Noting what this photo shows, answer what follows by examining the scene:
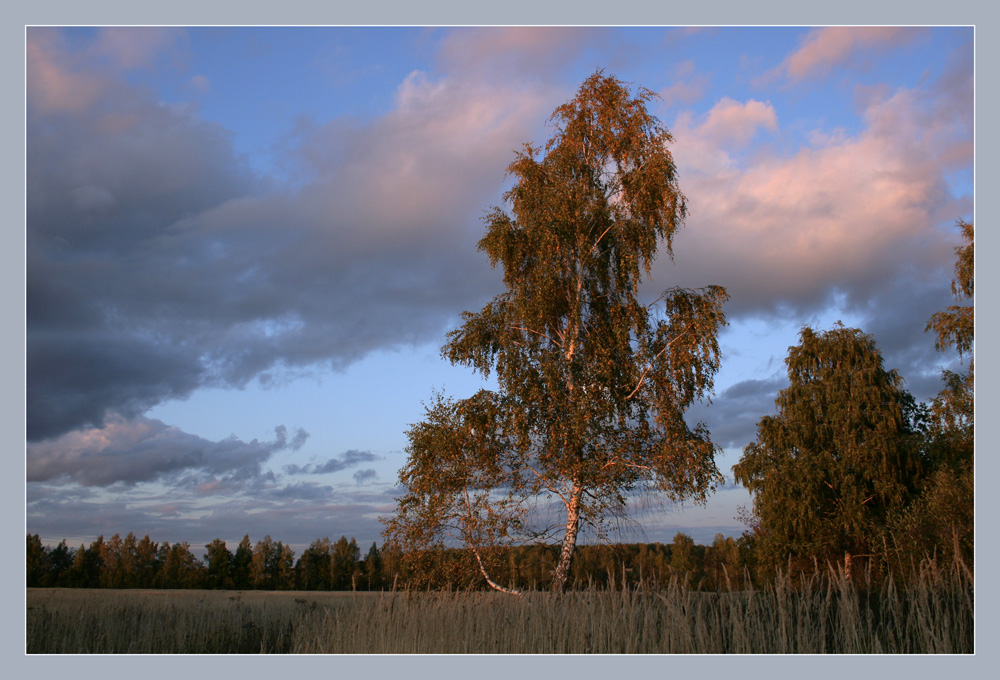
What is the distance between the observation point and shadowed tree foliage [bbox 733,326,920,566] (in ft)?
68.7

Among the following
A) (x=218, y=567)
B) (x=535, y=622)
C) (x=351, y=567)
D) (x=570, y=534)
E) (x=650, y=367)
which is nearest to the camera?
(x=535, y=622)

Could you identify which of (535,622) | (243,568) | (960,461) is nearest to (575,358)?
(535,622)

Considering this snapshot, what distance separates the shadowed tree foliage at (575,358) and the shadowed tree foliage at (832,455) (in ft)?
36.5

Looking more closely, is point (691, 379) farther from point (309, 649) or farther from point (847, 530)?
point (847, 530)

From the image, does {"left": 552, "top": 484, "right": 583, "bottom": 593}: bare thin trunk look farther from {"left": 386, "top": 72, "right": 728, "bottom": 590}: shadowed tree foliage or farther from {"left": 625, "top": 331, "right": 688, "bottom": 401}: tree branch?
{"left": 625, "top": 331, "right": 688, "bottom": 401}: tree branch

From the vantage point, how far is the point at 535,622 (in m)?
8.54

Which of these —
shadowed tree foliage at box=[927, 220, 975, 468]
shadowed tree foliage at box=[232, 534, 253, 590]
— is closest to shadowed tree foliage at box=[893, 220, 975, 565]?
shadowed tree foliage at box=[927, 220, 975, 468]

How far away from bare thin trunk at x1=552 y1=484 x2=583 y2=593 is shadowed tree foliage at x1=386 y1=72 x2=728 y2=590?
0.05ft

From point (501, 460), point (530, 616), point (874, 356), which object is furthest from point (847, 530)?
point (530, 616)

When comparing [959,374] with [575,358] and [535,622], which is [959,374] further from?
[535,622]

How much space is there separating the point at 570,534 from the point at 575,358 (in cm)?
291

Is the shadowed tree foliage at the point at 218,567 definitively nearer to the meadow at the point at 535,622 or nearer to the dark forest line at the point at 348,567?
the dark forest line at the point at 348,567

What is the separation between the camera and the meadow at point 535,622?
757cm

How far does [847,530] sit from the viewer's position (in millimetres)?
21000
